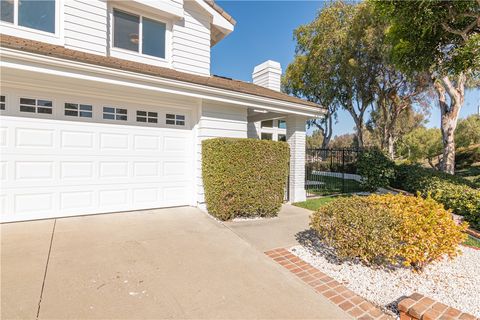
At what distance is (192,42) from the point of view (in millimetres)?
8086

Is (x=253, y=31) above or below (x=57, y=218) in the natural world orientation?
above

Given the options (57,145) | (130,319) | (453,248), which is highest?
(57,145)

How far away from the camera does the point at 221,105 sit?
7.00 m

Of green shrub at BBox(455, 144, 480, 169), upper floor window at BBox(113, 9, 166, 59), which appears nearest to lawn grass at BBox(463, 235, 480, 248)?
upper floor window at BBox(113, 9, 166, 59)

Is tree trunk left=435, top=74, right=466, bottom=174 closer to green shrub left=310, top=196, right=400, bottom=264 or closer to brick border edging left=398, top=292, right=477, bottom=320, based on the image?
green shrub left=310, top=196, right=400, bottom=264

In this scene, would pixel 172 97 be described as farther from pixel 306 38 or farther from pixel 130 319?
pixel 306 38

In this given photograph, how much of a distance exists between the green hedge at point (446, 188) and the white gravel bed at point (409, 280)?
50.4 inches

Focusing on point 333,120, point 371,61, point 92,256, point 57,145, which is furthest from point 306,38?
point 92,256

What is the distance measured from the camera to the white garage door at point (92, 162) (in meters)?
5.22

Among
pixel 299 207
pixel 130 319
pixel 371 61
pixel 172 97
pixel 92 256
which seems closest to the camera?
pixel 130 319

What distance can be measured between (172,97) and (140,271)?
4461 millimetres

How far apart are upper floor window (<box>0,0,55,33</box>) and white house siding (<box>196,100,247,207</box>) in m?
4.25

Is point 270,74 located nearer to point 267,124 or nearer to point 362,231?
point 267,124

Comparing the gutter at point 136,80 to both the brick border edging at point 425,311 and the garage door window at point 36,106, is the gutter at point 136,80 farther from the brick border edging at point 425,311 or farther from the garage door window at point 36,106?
the brick border edging at point 425,311
